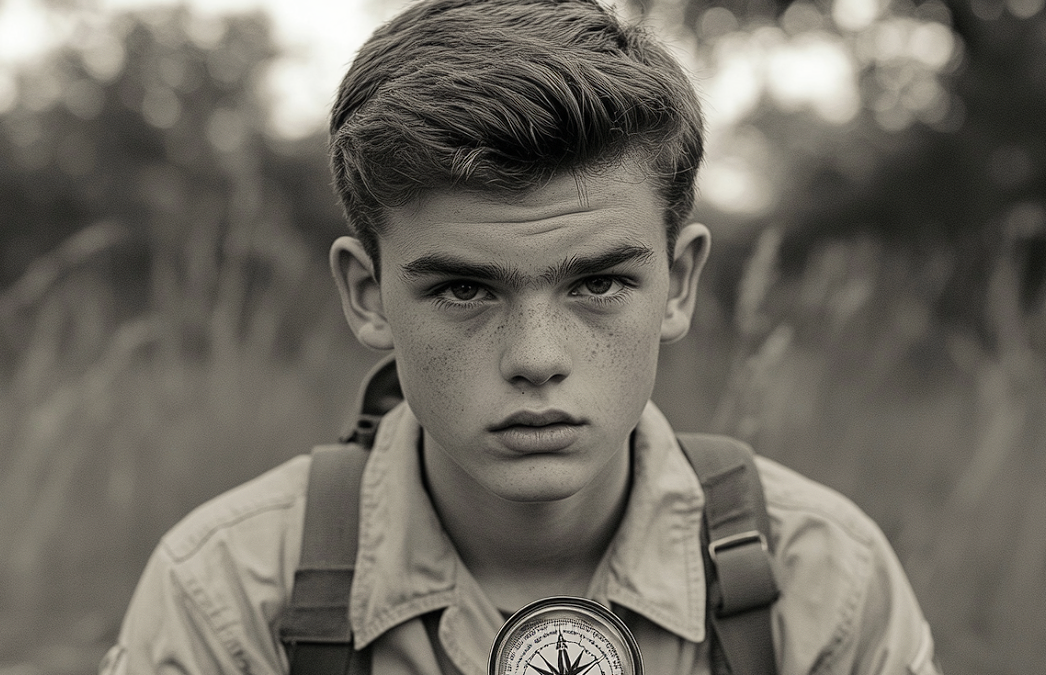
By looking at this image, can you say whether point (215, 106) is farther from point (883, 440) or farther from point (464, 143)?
point (464, 143)

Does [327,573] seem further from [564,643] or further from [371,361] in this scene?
[371,361]

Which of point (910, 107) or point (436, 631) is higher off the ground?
point (910, 107)

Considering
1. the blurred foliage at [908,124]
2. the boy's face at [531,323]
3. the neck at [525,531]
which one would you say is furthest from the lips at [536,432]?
the blurred foliage at [908,124]

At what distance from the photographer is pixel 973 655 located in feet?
10.1

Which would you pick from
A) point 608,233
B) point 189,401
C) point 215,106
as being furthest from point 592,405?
point 215,106

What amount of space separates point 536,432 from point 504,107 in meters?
0.64

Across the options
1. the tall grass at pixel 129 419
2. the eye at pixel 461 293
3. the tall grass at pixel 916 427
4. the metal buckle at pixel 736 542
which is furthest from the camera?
the tall grass at pixel 129 419

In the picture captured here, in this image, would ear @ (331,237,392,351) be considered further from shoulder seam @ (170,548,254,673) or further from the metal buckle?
the metal buckle

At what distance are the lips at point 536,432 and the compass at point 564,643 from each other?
0.94ft

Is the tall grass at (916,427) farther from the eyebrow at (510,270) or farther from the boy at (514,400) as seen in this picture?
the eyebrow at (510,270)

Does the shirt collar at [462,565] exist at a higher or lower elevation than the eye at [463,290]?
lower

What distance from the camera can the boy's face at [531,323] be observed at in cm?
187

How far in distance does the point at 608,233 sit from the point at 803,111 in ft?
23.8

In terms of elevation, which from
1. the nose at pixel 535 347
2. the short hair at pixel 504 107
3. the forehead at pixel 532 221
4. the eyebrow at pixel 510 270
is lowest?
the nose at pixel 535 347
